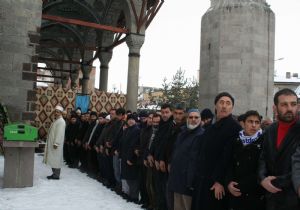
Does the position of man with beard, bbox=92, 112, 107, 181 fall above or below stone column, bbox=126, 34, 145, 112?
below

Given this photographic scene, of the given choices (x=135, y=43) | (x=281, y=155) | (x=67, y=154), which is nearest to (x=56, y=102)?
(x=135, y=43)

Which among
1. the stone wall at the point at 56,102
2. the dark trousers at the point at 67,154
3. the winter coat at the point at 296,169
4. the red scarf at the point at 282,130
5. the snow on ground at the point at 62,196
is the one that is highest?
the stone wall at the point at 56,102

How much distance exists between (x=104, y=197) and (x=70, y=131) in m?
4.29

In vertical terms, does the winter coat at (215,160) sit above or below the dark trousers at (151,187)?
above

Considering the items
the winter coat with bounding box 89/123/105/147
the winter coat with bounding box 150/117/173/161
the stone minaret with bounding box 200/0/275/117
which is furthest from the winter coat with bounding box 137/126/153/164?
the stone minaret with bounding box 200/0/275/117

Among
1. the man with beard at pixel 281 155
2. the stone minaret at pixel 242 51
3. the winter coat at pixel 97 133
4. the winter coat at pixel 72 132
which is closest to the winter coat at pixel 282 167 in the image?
the man with beard at pixel 281 155

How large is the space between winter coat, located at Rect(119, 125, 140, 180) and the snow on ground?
0.47 metres

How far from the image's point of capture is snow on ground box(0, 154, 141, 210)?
5.96 m

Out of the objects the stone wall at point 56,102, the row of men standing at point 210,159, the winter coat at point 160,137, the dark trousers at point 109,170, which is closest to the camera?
the row of men standing at point 210,159

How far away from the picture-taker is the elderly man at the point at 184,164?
443cm

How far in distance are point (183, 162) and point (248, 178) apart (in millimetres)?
1235

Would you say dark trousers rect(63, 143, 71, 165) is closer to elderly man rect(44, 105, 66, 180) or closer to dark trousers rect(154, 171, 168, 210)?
elderly man rect(44, 105, 66, 180)

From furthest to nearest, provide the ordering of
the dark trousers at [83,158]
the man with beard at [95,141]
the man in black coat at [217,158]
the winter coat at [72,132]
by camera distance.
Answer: the winter coat at [72,132] < the dark trousers at [83,158] < the man with beard at [95,141] < the man in black coat at [217,158]

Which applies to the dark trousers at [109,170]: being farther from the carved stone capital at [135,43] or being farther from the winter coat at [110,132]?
the carved stone capital at [135,43]
